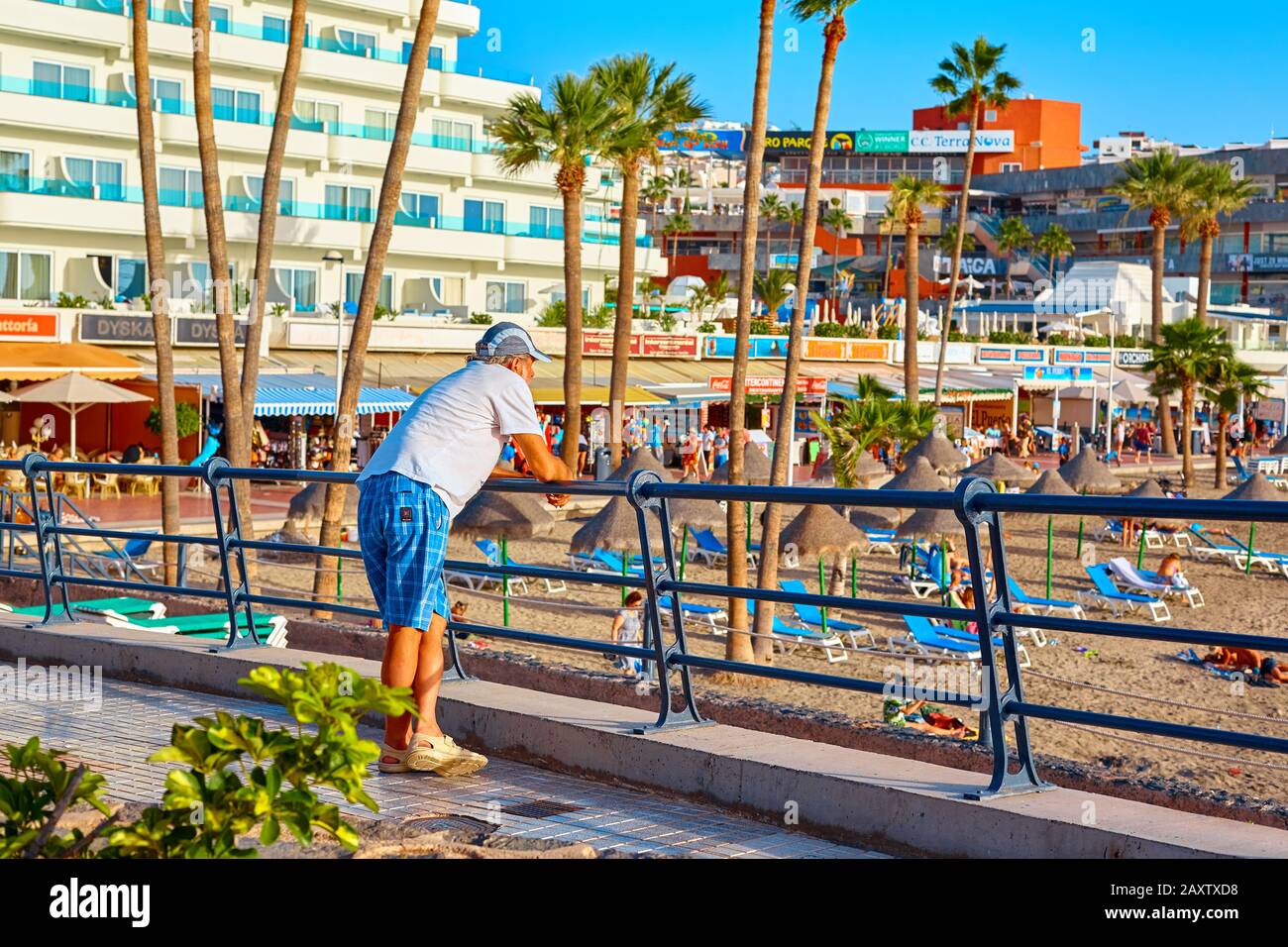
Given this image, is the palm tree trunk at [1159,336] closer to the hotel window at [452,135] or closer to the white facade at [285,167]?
the white facade at [285,167]

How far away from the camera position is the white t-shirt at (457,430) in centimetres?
544

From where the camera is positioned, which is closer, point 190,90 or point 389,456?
point 389,456

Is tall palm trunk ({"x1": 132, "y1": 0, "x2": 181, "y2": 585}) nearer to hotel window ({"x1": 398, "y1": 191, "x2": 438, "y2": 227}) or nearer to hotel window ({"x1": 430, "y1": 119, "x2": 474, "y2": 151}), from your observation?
hotel window ({"x1": 398, "y1": 191, "x2": 438, "y2": 227})

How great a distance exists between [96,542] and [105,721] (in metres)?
23.6

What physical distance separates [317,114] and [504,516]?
132ft

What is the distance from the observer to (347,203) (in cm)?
5838

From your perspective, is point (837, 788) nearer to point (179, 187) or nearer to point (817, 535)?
point (817, 535)

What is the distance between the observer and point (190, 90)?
55.2 meters

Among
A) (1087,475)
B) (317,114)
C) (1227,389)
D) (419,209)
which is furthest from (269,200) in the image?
(419,209)

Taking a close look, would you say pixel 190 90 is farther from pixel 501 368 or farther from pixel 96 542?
pixel 501 368

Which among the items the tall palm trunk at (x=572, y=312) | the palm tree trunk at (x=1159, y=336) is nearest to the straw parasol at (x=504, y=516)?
the tall palm trunk at (x=572, y=312)

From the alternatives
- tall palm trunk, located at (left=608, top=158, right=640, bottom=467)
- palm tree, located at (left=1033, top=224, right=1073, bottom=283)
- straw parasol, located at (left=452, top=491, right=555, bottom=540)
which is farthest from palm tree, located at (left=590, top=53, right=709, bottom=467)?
palm tree, located at (left=1033, top=224, right=1073, bottom=283)

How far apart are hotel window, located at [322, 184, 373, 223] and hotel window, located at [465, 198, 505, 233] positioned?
438cm

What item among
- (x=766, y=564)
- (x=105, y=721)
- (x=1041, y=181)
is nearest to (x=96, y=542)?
(x=766, y=564)
